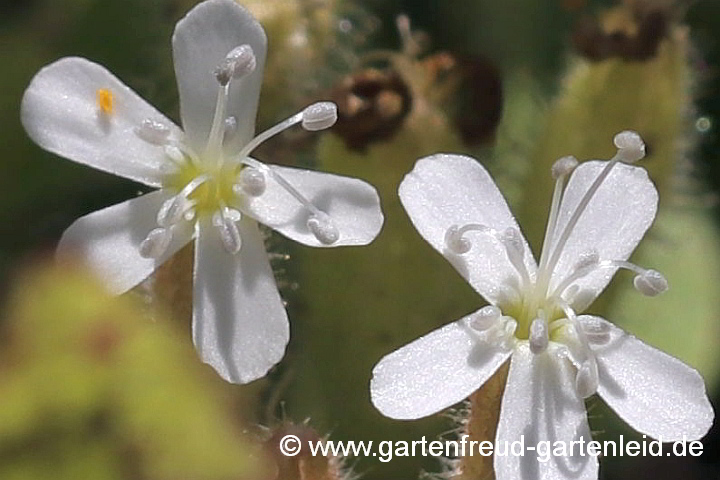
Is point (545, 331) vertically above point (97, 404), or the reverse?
point (97, 404)

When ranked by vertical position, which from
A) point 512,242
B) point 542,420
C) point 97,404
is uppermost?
point 97,404

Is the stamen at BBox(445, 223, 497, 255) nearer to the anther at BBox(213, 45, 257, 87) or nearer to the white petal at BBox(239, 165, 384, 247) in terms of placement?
the white petal at BBox(239, 165, 384, 247)

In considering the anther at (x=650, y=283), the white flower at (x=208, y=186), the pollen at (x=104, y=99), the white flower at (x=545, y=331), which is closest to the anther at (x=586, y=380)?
the white flower at (x=545, y=331)

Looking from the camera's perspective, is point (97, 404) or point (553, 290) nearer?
point (97, 404)

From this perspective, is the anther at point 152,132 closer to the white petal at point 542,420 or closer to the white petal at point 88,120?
the white petal at point 88,120

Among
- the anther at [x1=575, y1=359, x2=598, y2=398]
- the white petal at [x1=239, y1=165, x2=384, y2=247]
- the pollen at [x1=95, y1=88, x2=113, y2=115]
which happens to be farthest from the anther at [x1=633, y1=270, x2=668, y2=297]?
the pollen at [x1=95, y1=88, x2=113, y2=115]

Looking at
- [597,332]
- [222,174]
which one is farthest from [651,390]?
[222,174]

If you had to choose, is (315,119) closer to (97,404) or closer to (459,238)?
(459,238)

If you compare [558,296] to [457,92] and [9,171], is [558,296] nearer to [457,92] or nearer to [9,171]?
[457,92]
